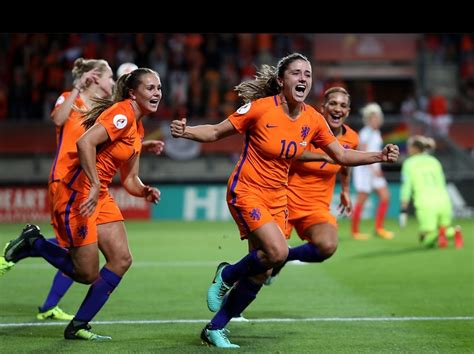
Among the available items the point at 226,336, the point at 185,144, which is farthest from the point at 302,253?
the point at 185,144

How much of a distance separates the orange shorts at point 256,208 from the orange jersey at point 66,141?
57.1 inches

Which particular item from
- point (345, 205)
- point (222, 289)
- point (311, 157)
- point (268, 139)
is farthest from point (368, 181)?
point (268, 139)

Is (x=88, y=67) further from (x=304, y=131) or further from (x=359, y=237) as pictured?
(x=359, y=237)

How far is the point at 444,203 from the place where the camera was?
13.8 meters

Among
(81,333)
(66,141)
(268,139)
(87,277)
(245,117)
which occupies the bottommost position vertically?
(81,333)

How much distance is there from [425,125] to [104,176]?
537 inches

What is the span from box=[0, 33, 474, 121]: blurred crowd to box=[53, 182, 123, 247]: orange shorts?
13.0m

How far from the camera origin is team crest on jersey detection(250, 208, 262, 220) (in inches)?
262

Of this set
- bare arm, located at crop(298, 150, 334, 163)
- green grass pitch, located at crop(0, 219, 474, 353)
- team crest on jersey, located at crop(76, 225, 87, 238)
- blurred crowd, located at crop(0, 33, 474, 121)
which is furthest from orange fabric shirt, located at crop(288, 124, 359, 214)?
blurred crowd, located at crop(0, 33, 474, 121)

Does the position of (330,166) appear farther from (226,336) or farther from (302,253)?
(226,336)

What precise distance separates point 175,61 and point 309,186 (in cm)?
1443

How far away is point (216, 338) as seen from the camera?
6703mm

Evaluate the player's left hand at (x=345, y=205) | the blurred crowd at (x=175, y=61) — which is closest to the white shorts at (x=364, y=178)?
the blurred crowd at (x=175, y=61)

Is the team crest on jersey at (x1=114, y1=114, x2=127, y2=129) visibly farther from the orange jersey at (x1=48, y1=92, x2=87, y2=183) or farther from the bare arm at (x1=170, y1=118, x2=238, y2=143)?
the orange jersey at (x1=48, y1=92, x2=87, y2=183)
